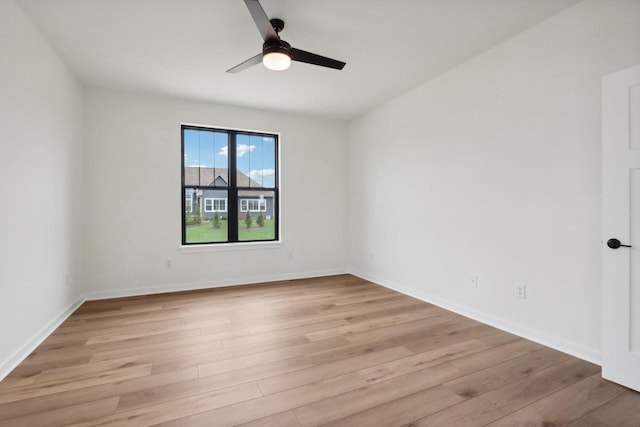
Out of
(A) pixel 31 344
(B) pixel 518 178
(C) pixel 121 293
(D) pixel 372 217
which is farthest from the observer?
(D) pixel 372 217

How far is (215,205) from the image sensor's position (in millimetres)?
4566

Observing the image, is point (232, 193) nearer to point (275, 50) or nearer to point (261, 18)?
point (275, 50)

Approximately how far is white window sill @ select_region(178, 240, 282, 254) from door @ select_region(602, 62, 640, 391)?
12.5ft

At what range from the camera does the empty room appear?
1893 millimetres

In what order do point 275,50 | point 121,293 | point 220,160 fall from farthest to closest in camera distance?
point 220,160, point 121,293, point 275,50

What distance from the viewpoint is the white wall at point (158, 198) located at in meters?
3.87

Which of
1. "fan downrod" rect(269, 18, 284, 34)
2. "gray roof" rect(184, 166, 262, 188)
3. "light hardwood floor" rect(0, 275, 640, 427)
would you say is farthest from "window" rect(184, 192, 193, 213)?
"fan downrod" rect(269, 18, 284, 34)

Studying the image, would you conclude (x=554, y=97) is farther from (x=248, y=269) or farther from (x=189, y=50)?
(x=248, y=269)

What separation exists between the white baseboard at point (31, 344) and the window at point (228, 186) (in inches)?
61.8

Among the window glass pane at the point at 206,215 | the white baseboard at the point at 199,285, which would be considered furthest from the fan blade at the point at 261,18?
the white baseboard at the point at 199,285

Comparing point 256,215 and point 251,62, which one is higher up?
point 251,62

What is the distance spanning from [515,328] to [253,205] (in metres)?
3.68

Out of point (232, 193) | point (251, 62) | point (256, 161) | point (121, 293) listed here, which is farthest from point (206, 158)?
point (251, 62)

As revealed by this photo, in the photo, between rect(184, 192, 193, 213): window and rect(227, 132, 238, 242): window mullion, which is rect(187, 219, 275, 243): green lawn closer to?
rect(227, 132, 238, 242): window mullion
